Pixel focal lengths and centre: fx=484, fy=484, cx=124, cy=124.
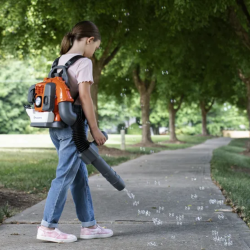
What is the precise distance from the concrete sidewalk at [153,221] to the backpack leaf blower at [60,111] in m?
0.65

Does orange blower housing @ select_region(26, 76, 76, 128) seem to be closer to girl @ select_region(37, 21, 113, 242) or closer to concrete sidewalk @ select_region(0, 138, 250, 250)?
girl @ select_region(37, 21, 113, 242)

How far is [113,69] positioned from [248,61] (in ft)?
37.5

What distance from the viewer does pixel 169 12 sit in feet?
35.1

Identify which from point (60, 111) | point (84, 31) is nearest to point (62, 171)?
point (60, 111)

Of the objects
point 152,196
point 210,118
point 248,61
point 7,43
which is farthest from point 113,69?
point 210,118

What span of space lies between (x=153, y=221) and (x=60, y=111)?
1.86 m

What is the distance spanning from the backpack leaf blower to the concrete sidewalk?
2.13 ft

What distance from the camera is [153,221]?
16.8 feet

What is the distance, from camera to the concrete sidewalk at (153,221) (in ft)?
13.4

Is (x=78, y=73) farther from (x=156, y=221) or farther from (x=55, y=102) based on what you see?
(x=156, y=221)

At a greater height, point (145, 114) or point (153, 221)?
point (145, 114)

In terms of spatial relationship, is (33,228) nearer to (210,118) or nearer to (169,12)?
(169,12)

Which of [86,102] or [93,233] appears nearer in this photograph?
[86,102]

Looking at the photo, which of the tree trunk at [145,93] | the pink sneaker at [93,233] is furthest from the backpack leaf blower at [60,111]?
the tree trunk at [145,93]
